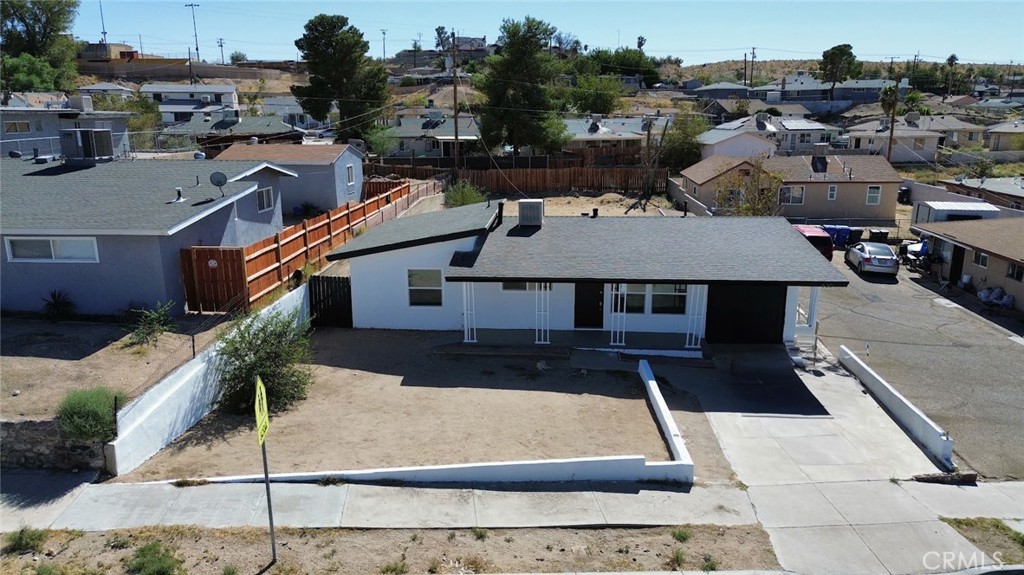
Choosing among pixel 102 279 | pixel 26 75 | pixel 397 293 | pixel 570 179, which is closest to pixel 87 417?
pixel 102 279

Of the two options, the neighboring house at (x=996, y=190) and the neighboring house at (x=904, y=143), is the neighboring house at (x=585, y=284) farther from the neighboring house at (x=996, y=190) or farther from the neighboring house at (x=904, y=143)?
the neighboring house at (x=904, y=143)

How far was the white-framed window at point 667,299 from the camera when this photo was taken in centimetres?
1916

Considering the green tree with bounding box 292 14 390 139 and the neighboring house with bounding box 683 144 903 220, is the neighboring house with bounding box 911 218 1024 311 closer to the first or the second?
the neighboring house with bounding box 683 144 903 220

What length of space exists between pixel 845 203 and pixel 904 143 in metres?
26.0

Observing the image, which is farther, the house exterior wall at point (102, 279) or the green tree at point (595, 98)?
the green tree at point (595, 98)

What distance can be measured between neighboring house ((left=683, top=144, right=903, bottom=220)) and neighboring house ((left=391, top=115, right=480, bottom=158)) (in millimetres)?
23907

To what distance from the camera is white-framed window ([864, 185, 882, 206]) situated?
41781 mm

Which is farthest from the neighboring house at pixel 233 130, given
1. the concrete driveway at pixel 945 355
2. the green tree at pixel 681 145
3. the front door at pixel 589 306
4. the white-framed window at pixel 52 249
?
the concrete driveway at pixel 945 355

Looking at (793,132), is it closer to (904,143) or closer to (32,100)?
(904,143)

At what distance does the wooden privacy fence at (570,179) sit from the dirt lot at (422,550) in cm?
4046

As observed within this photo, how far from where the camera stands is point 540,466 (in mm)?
12211

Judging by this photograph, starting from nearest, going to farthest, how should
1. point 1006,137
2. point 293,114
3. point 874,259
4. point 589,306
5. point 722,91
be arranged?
point 589,306, point 874,259, point 1006,137, point 293,114, point 722,91

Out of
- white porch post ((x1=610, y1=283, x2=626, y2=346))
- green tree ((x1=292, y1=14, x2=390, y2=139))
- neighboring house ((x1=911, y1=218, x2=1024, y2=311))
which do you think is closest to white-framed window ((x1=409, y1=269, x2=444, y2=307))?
white porch post ((x1=610, y1=283, x2=626, y2=346))

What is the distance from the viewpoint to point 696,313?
19.1 metres
